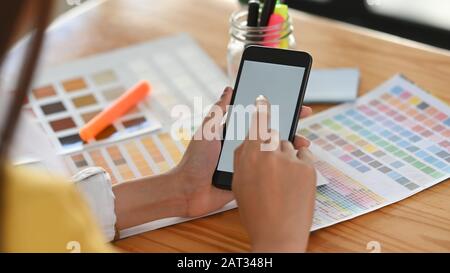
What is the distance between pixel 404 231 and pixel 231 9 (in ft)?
2.07

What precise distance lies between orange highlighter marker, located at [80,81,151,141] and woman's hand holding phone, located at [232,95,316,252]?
31cm

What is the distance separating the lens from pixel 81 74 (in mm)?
1195

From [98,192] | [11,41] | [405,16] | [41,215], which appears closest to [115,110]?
[98,192]

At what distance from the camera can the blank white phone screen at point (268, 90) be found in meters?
0.90

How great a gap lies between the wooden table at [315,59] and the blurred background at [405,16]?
86 cm

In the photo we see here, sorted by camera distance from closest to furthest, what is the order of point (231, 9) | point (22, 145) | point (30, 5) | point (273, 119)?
1. point (30, 5)
2. point (273, 119)
3. point (22, 145)
4. point (231, 9)

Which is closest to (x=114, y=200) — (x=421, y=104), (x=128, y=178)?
(x=128, y=178)

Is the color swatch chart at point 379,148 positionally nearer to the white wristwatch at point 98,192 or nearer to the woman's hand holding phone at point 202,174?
the woman's hand holding phone at point 202,174

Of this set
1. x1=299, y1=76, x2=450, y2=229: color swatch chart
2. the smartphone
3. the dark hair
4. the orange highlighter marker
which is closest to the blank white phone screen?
the smartphone

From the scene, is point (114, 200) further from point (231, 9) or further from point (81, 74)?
point (231, 9)

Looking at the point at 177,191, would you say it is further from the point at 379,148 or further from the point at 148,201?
the point at 379,148

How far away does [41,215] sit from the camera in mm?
622

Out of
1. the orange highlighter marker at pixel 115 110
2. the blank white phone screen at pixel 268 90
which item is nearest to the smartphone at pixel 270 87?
the blank white phone screen at pixel 268 90

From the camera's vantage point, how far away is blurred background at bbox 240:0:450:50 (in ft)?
A: 7.04
